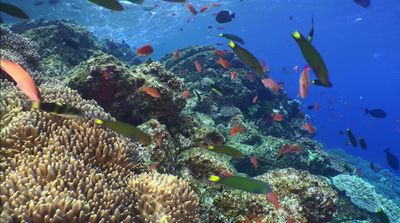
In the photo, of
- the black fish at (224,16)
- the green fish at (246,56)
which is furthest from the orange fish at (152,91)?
the black fish at (224,16)

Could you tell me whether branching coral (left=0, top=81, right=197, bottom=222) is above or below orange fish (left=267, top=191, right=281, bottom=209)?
above

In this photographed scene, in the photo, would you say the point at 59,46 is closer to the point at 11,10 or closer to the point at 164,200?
the point at 11,10

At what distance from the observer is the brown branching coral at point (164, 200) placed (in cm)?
363

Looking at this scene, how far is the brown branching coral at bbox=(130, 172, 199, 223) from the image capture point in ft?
11.9

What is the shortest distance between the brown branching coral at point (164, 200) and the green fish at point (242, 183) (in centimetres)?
52

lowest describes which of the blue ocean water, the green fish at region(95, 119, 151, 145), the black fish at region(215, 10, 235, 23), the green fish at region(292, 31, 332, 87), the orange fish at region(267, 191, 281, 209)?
the blue ocean water

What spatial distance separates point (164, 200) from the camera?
3717 millimetres

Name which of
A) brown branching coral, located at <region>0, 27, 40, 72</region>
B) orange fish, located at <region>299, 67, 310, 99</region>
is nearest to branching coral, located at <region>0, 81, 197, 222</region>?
orange fish, located at <region>299, 67, 310, 99</region>

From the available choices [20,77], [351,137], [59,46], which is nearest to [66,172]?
[20,77]

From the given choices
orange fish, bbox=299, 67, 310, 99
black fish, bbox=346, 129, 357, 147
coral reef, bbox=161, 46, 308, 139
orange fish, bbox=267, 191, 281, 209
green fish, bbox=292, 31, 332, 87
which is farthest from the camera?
coral reef, bbox=161, 46, 308, 139

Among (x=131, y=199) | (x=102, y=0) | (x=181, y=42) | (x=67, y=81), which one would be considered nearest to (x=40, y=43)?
(x=67, y=81)

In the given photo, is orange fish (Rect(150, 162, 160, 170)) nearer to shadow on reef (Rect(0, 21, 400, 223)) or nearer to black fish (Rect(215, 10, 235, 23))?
shadow on reef (Rect(0, 21, 400, 223))

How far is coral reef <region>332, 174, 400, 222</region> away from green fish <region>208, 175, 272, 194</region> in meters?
7.32

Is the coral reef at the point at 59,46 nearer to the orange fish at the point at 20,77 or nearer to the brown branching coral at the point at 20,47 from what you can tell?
the brown branching coral at the point at 20,47
